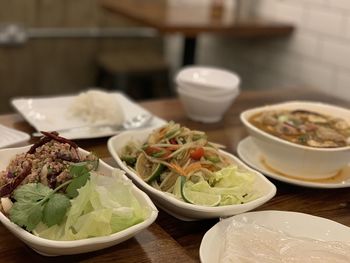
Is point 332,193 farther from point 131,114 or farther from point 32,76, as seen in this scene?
point 32,76

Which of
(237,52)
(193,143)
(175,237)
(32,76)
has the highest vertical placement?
(193,143)

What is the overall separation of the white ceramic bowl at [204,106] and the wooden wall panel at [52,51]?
2.38 m

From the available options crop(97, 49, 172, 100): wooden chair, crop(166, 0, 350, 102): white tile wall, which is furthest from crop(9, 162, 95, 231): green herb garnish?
crop(97, 49, 172, 100): wooden chair

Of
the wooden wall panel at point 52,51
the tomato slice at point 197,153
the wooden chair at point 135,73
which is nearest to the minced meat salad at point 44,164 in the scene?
the tomato slice at point 197,153

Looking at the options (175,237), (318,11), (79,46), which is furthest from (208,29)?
(175,237)

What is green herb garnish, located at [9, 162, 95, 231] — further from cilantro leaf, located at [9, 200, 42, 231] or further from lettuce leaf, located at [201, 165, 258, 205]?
lettuce leaf, located at [201, 165, 258, 205]

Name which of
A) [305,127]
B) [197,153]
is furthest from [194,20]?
[197,153]

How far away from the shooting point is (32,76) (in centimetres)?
409

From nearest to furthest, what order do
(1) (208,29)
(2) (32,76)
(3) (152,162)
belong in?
1. (3) (152,162)
2. (1) (208,29)
3. (2) (32,76)

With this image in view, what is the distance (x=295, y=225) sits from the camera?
100 centimetres

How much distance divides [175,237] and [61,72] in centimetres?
340

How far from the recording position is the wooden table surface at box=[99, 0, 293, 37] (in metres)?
2.73

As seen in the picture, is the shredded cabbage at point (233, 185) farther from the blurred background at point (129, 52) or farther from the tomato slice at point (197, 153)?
the blurred background at point (129, 52)

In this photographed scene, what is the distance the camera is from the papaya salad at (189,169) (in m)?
1.00
